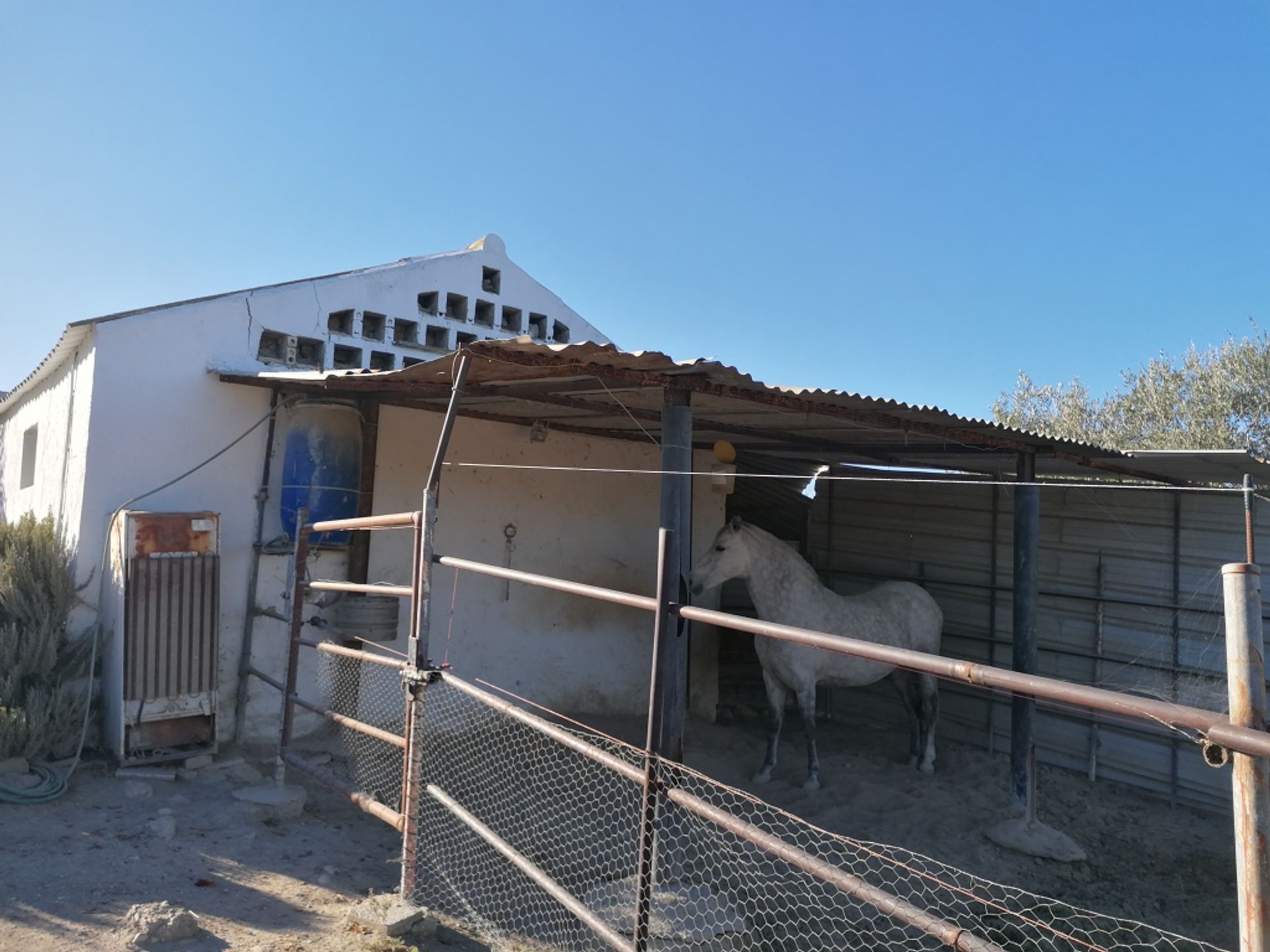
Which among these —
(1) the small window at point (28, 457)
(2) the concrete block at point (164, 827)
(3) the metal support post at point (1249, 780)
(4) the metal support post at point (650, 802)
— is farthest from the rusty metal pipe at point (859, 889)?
(1) the small window at point (28, 457)

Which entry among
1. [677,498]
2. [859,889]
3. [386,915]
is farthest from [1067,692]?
[386,915]

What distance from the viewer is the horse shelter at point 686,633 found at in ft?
11.6

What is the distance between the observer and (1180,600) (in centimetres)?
687

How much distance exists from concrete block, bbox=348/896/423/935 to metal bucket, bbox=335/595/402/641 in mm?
2214

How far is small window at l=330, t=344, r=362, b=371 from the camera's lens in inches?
272

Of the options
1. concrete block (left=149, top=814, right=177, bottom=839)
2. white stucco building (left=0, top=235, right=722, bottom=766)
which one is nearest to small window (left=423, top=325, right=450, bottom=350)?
white stucco building (left=0, top=235, right=722, bottom=766)

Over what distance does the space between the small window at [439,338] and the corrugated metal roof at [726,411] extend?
105 centimetres

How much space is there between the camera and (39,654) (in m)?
5.27

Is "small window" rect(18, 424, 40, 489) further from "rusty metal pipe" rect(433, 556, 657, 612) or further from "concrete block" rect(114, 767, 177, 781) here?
"rusty metal pipe" rect(433, 556, 657, 612)

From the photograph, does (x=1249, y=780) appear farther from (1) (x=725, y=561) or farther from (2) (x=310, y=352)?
(2) (x=310, y=352)

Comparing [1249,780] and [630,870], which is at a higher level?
[1249,780]

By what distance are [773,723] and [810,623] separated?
2.76 ft

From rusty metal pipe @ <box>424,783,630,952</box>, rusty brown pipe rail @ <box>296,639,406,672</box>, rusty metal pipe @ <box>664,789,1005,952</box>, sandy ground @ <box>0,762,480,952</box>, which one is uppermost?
rusty brown pipe rail @ <box>296,639,406,672</box>

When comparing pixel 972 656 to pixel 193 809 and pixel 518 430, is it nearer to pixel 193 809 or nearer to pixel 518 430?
pixel 518 430
